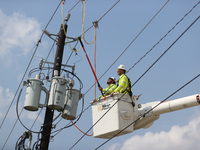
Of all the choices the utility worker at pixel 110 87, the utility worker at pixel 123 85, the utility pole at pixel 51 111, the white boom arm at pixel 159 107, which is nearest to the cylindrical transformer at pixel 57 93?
the utility pole at pixel 51 111

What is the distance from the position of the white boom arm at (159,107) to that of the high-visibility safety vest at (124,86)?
736mm

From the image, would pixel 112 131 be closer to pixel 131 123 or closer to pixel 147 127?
pixel 131 123

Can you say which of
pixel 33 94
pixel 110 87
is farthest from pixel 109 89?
pixel 33 94

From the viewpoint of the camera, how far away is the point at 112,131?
28.2ft

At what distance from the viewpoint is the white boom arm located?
322 inches

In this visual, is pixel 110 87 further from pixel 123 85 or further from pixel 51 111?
pixel 51 111

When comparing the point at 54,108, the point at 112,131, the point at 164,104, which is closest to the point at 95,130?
the point at 112,131

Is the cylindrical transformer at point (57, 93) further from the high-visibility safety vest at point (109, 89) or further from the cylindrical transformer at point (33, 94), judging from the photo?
the high-visibility safety vest at point (109, 89)

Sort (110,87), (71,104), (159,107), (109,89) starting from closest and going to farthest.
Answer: (159,107) < (109,89) < (110,87) < (71,104)

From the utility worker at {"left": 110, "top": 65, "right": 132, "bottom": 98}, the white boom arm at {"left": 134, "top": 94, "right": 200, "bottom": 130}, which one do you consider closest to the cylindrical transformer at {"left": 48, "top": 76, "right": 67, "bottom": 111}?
the utility worker at {"left": 110, "top": 65, "right": 132, "bottom": 98}

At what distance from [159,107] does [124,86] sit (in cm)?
111

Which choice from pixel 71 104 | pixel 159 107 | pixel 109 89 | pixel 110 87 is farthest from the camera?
pixel 71 104

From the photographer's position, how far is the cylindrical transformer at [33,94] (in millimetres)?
9540

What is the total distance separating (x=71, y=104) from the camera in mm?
9961
